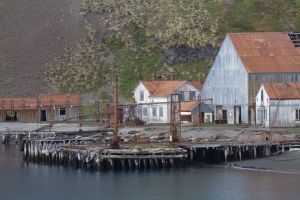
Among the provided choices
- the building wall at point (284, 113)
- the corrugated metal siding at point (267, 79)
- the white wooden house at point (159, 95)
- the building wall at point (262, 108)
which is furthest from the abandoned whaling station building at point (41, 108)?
the building wall at point (284, 113)

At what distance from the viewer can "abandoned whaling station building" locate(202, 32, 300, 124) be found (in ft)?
326

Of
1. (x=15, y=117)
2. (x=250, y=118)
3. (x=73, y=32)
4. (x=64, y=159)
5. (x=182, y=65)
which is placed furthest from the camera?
(x=73, y=32)

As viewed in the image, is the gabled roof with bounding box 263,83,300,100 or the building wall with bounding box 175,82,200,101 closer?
the gabled roof with bounding box 263,83,300,100

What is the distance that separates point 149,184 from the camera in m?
73.0

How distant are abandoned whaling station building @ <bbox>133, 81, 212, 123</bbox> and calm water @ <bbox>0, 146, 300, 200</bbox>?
2715 centimetres

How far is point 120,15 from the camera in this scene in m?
139

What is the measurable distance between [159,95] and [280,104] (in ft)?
60.0

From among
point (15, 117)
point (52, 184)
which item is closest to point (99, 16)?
point (15, 117)

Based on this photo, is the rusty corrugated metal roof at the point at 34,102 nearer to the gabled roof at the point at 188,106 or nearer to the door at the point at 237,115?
the gabled roof at the point at 188,106

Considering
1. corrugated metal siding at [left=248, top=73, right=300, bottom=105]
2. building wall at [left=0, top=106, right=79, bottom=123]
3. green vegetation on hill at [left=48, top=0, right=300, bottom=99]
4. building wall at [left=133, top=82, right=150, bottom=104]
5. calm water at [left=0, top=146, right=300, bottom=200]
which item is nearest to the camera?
calm water at [left=0, top=146, right=300, bottom=200]

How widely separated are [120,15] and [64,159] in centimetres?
5644

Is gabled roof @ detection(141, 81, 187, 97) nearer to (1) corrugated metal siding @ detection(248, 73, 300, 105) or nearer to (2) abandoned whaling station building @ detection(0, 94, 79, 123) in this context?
(2) abandoned whaling station building @ detection(0, 94, 79, 123)

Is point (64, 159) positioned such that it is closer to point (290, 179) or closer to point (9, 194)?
point (9, 194)

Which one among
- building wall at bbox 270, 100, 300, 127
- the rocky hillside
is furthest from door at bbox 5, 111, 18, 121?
building wall at bbox 270, 100, 300, 127
